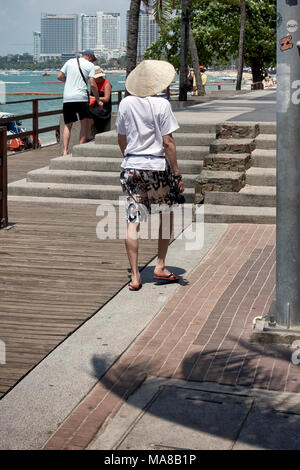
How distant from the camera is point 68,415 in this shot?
4820mm

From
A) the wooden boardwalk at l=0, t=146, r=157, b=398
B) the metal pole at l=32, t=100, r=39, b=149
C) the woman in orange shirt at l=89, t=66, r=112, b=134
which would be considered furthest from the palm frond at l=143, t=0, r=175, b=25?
the wooden boardwalk at l=0, t=146, r=157, b=398

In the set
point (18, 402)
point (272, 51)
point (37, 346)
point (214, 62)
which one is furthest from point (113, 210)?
point (214, 62)

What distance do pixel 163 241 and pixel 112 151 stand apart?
6.00 m

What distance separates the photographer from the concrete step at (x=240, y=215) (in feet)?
35.1

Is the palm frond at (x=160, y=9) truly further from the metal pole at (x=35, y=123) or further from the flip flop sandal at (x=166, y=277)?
the flip flop sandal at (x=166, y=277)

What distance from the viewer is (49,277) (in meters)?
7.95

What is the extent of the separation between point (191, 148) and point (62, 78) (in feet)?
10.1

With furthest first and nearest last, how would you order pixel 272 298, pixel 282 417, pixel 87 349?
pixel 272 298, pixel 87 349, pixel 282 417

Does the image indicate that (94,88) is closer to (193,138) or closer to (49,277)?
(193,138)

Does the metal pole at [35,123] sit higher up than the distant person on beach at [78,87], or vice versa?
the distant person on beach at [78,87]

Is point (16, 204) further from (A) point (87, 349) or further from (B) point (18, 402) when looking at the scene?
(B) point (18, 402)

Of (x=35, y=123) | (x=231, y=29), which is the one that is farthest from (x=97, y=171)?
(x=231, y=29)

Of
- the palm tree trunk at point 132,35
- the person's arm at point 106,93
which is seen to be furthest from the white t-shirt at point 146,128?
the palm tree trunk at point 132,35

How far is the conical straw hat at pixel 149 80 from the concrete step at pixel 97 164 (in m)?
5.13
